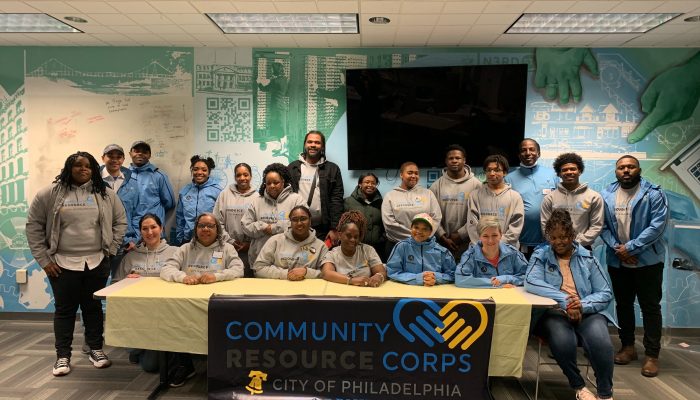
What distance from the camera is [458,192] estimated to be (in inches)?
158

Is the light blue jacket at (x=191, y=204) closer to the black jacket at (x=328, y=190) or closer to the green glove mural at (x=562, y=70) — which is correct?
the black jacket at (x=328, y=190)

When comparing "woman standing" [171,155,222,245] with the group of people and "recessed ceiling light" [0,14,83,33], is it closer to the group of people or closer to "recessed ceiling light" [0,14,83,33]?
the group of people

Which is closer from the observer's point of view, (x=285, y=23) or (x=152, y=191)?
(x=285, y=23)

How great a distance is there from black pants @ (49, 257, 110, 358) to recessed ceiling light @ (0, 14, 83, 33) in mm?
2146

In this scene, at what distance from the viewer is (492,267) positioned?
121 inches

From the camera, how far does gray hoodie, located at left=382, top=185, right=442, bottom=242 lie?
3.77m

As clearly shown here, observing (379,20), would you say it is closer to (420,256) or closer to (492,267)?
(420,256)

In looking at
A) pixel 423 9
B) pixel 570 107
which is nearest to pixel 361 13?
pixel 423 9

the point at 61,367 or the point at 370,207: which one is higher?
the point at 370,207

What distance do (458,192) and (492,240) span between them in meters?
1.02

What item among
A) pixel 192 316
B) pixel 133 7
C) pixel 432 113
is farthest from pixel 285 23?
pixel 192 316

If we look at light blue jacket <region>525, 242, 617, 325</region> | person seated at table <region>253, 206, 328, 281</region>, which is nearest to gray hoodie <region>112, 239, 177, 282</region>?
person seated at table <region>253, 206, 328, 281</region>

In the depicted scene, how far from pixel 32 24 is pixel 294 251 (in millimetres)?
3142

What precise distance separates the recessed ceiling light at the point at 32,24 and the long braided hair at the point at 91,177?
1.39m
